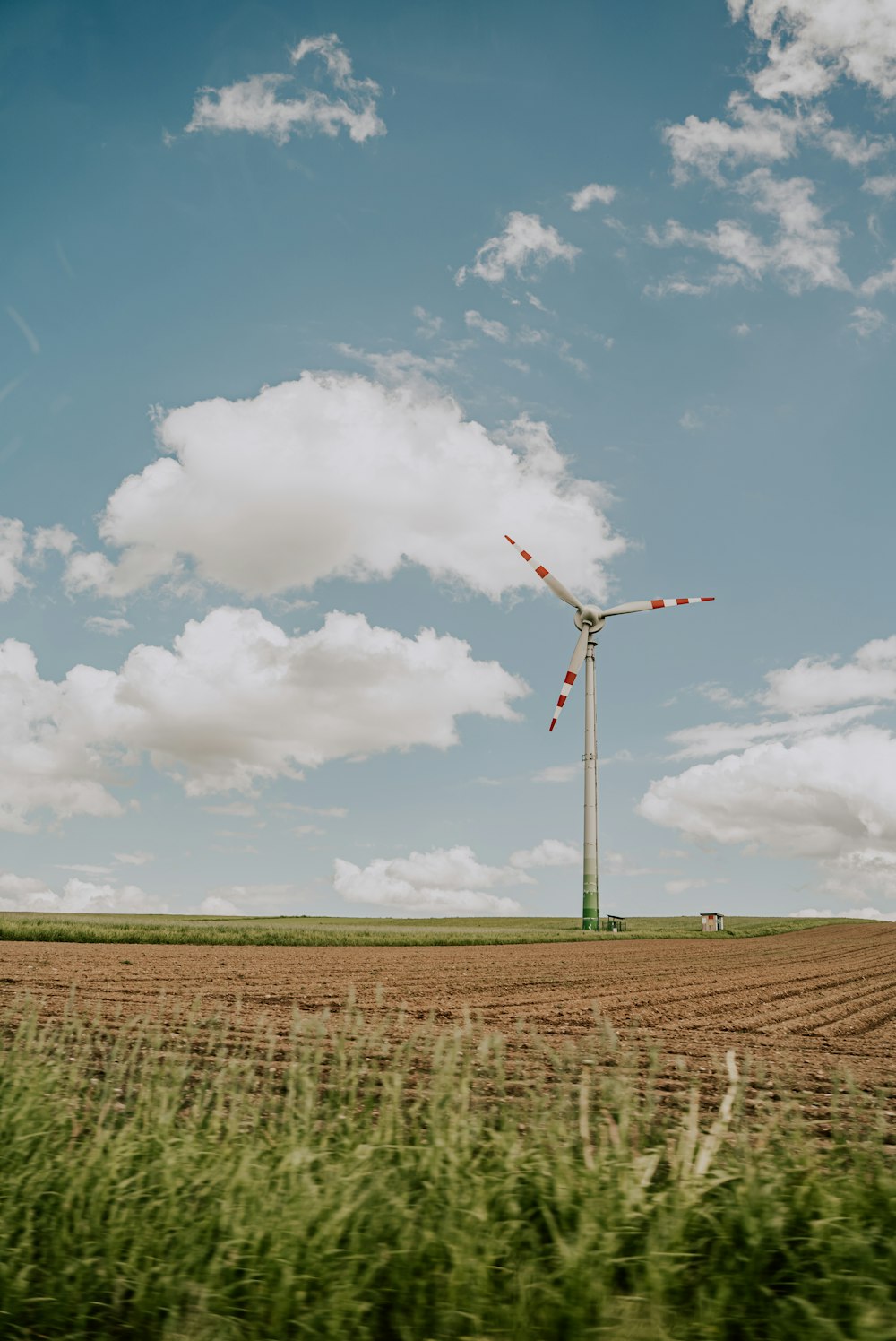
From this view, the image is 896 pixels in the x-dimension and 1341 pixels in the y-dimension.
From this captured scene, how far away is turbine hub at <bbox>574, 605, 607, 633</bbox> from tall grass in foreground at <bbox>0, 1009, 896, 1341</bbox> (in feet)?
198

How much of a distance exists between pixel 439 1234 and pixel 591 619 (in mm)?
62196

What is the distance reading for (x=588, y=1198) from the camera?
16.2ft

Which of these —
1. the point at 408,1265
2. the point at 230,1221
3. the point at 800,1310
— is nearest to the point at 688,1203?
the point at 800,1310

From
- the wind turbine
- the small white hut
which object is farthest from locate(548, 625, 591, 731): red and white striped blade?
the small white hut

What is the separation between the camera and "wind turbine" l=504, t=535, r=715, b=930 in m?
62.2

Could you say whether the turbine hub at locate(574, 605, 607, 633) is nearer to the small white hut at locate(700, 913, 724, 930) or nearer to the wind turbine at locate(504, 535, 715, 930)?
the wind turbine at locate(504, 535, 715, 930)

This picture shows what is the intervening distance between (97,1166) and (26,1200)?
1.54 feet

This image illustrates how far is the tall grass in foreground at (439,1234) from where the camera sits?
14.2ft

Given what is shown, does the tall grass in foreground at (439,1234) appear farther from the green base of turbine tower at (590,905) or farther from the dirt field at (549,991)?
the green base of turbine tower at (590,905)

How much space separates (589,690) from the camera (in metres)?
63.3

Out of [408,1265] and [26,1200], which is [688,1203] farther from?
[26,1200]

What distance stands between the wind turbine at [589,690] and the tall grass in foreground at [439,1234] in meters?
56.4

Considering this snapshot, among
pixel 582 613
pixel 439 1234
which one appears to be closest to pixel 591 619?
pixel 582 613

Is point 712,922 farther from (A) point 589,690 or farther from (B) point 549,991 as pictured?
(B) point 549,991
